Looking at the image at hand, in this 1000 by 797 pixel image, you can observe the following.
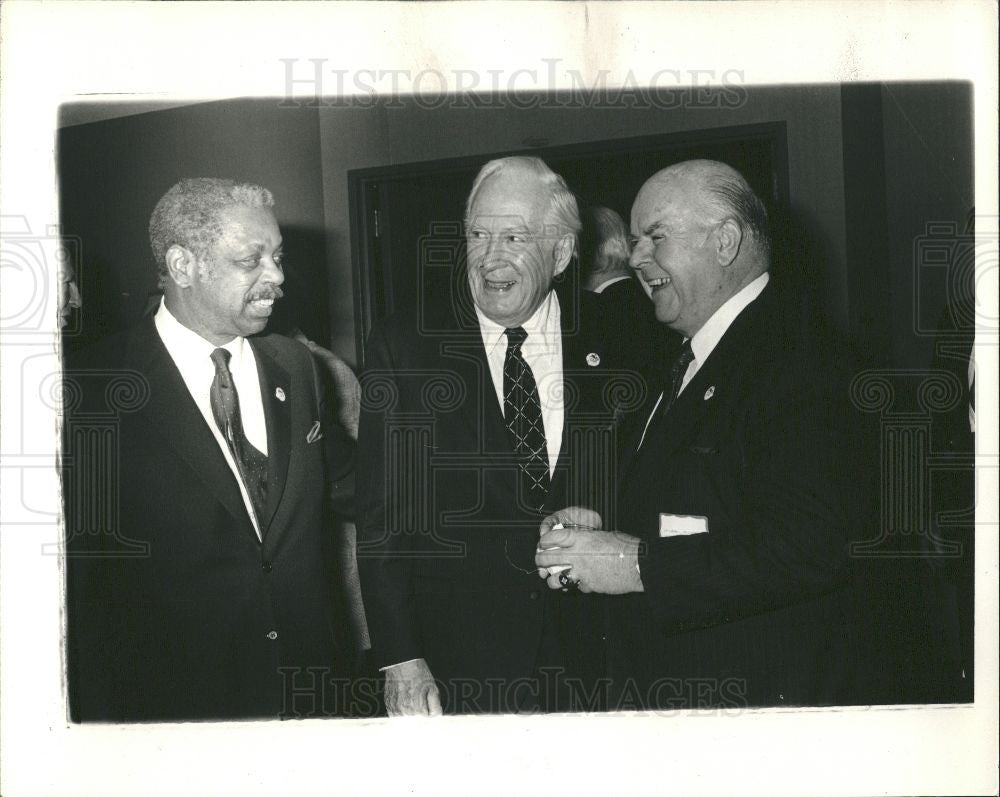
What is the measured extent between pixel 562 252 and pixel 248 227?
648mm

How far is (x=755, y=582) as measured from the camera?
6.00 ft

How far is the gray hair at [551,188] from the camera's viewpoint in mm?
1933

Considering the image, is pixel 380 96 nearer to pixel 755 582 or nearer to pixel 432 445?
pixel 432 445

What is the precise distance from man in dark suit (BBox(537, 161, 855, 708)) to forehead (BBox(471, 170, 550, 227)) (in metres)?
0.21

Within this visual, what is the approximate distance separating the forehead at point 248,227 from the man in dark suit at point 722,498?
2.49 feet

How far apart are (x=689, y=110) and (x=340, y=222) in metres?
0.78

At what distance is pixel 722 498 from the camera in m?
1.84

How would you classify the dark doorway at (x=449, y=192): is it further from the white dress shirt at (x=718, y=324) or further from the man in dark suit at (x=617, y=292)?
the white dress shirt at (x=718, y=324)

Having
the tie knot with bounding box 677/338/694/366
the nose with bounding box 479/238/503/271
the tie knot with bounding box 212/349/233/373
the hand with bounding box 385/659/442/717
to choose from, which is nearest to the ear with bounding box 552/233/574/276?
the nose with bounding box 479/238/503/271

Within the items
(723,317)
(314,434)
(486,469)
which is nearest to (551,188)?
(723,317)

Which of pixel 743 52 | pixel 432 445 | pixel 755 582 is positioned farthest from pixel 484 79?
pixel 755 582

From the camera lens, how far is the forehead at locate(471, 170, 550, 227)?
192 cm

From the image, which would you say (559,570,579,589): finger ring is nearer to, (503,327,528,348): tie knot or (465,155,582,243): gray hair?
(503,327,528,348): tie knot

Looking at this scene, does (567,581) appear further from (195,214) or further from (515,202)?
(195,214)
